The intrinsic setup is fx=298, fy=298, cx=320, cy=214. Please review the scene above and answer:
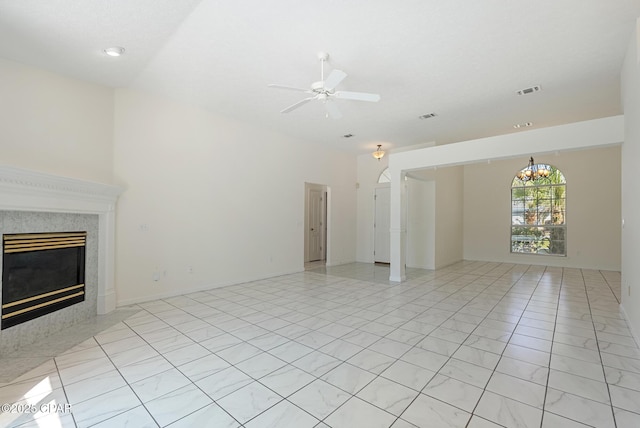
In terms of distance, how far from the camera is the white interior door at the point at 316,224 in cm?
870

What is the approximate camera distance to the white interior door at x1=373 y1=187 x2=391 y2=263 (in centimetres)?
796

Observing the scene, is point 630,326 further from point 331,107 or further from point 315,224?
point 315,224

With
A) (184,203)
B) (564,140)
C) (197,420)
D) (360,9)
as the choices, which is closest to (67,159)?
(184,203)

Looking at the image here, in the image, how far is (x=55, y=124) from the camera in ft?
11.3

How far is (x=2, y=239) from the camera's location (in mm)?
2697

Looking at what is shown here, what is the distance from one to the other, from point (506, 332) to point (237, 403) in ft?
9.33

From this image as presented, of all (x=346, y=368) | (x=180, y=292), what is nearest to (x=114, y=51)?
(x=180, y=292)

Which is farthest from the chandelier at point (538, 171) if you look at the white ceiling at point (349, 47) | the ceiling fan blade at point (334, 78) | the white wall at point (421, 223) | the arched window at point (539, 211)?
the ceiling fan blade at point (334, 78)

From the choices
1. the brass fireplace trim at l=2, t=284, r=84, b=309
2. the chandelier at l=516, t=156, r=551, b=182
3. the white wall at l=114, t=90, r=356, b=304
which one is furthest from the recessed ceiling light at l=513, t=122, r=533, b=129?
the brass fireplace trim at l=2, t=284, r=84, b=309

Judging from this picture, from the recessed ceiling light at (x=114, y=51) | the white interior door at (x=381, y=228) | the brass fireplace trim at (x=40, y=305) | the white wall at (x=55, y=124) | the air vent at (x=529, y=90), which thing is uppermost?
the air vent at (x=529, y=90)

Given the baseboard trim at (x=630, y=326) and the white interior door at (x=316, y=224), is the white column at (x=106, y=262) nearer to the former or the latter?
the white interior door at (x=316, y=224)

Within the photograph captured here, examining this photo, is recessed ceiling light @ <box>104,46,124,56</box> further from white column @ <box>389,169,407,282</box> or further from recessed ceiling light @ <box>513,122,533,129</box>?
recessed ceiling light @ <box>513,122,533,129</box>

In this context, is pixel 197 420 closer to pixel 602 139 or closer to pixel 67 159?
pixel 67 159

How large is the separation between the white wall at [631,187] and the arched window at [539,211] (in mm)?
4136
